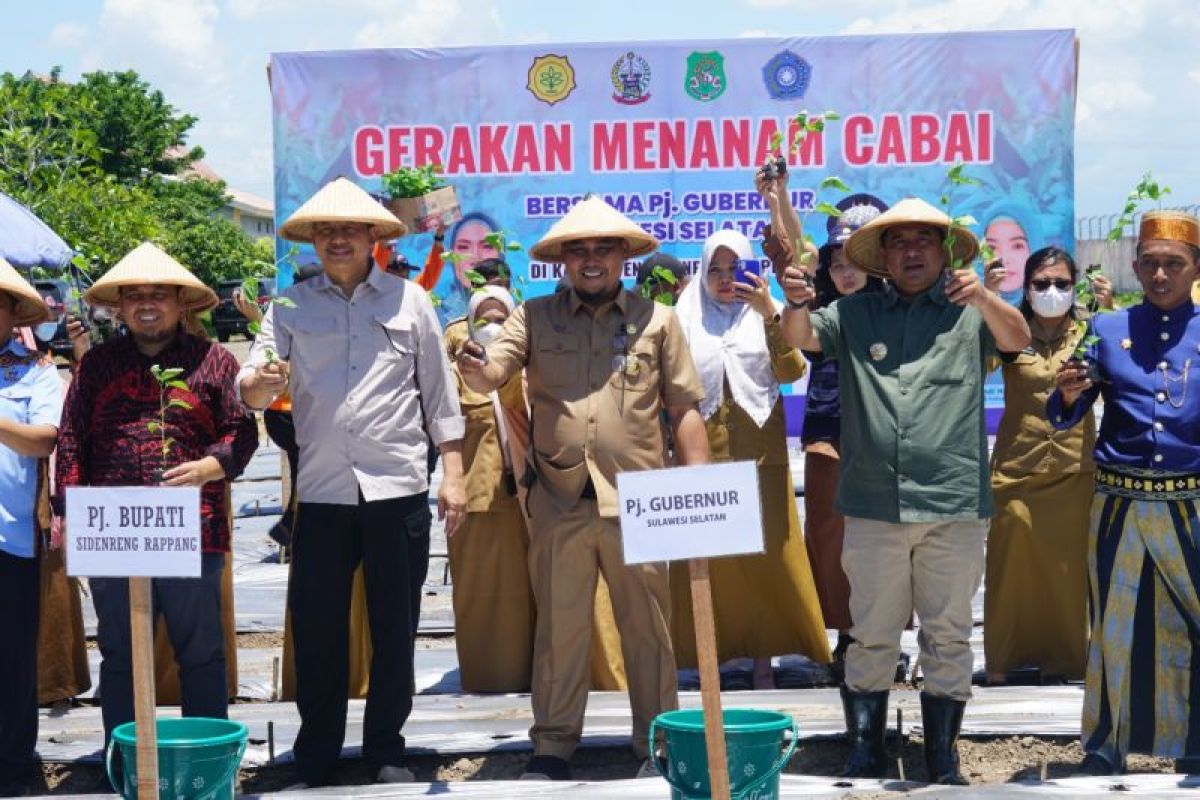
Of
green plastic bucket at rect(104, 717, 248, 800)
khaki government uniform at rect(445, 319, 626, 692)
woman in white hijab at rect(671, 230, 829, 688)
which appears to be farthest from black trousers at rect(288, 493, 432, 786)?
woman in white hijab at rect(671, 230, 829, 688)

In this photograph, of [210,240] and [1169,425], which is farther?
[210,240]

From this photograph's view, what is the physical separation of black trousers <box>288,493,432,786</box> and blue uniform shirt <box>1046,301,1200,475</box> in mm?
2211

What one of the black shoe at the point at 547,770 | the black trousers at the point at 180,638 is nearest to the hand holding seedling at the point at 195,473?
the black trousers at the point at 180,638

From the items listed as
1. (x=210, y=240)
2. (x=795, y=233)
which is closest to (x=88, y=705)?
(x=795, y=233)

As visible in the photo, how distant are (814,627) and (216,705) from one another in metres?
2.64

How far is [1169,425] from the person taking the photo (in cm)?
502

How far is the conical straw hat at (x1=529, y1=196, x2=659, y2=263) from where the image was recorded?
17.0 feet

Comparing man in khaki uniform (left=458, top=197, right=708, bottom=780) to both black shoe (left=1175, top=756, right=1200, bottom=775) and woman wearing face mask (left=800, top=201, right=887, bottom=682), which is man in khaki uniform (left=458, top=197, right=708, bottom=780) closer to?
woman wearing face mask (left=800, top=201, right=887, bottom=682)

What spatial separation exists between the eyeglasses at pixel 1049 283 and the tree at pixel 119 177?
11.8 metres

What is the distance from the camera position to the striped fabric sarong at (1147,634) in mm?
5043

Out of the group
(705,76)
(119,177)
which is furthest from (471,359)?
(119,177)

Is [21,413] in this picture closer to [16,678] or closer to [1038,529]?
[16,678]

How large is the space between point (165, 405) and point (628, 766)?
6.32 feet

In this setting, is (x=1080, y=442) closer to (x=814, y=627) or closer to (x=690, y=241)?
(x=814, y=627)
